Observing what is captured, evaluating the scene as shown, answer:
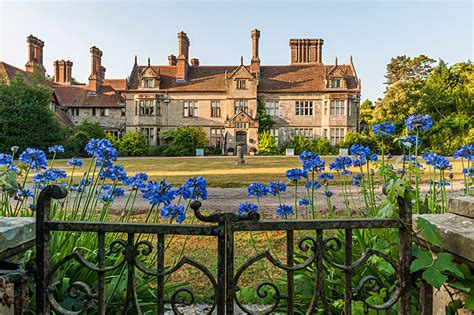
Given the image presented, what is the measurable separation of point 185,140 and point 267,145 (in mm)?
7683

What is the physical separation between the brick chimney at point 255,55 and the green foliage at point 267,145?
710 centimetres

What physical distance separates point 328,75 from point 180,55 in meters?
15.0

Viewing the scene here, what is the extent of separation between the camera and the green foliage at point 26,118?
29188 millimetres

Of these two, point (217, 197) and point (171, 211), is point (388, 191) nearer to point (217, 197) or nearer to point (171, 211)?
point (171, 211)

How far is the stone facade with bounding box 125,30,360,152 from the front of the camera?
37.2 metres

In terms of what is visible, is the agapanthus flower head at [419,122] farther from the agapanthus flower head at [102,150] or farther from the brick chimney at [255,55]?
the brick chimney at [255,55]

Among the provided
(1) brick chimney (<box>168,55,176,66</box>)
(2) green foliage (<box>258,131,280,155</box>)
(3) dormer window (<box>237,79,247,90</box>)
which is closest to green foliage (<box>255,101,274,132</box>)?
(2) green foliage (<box>258,131,280,155</box>)

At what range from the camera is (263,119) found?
37.5 m

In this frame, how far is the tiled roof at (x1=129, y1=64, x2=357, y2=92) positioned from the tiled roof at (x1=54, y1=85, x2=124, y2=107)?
3597mm

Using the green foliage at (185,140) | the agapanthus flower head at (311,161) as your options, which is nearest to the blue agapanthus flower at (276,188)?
the agapanthus flower head at (311,161)

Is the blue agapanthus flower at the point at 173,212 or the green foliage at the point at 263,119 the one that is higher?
the green foliage at the point at 263,119

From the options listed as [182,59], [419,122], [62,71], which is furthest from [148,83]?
[419,122]

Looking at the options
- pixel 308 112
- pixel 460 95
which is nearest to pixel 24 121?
pixel 308 112

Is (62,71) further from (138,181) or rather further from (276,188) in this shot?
(276,188)
